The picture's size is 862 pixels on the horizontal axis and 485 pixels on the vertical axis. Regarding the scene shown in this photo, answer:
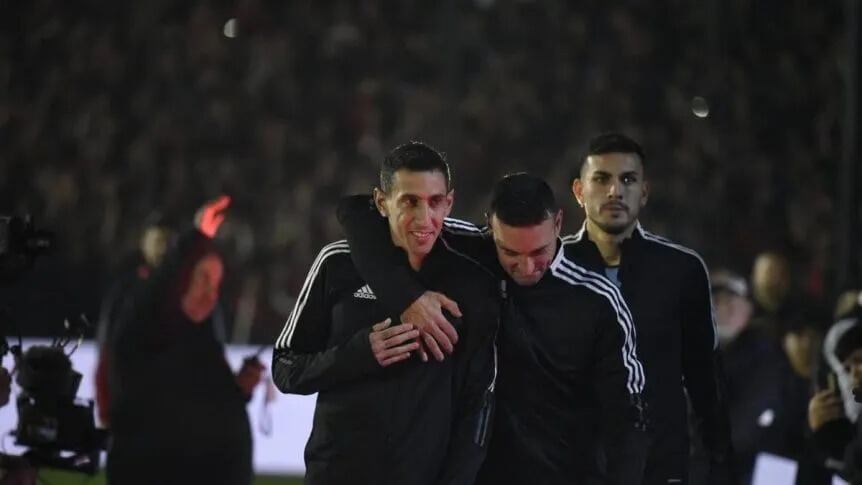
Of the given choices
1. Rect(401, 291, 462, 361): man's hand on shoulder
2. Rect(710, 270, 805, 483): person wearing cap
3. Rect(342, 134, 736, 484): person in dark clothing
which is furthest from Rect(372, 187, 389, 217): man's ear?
Rect(710, 270, 805, 483): person wearing cap

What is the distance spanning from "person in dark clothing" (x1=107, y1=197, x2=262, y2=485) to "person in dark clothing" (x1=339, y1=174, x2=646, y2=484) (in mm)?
1552

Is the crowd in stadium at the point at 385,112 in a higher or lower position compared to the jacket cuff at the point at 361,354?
higher

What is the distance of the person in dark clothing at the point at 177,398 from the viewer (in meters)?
5.46

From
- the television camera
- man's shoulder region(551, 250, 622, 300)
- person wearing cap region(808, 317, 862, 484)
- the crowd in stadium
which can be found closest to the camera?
man's shoulder region(551, 250, 622, 300)

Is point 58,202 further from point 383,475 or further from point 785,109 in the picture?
point 383,475

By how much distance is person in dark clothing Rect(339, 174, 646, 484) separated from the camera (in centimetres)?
397

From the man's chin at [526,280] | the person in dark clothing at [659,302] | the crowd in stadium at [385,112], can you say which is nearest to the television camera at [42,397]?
the man's chin at [526,280]

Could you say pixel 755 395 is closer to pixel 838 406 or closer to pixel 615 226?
pixel 838 406

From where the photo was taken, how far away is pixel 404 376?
3.82m

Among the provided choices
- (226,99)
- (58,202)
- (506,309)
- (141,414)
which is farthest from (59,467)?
(226,99)

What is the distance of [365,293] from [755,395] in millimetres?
2991

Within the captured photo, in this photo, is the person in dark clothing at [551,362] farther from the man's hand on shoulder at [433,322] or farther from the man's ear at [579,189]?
the man's ear at [579,189]

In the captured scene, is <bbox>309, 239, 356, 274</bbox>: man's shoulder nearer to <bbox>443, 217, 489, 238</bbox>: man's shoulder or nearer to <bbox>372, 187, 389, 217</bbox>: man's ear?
<bbox>372, 187, 389, 217</bbox>: man's ear

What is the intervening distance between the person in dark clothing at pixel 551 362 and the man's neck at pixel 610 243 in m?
0.87
